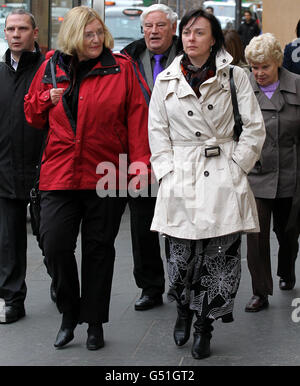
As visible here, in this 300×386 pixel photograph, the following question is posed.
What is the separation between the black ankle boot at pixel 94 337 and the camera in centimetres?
549

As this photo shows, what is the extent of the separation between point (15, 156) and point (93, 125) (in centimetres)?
102

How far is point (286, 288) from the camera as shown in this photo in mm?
6922

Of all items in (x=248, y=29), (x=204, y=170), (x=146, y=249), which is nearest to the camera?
(x=204, y=170)

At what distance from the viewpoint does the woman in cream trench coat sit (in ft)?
17.3

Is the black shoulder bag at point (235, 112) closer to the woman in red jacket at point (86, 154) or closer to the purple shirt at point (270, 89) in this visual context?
the woman in red jacket at point (86, 154)

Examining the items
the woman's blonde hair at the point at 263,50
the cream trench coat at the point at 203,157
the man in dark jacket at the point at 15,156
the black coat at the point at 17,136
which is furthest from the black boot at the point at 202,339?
the woman's blonde hair at the point at 263,50

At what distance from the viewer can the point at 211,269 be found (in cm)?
539

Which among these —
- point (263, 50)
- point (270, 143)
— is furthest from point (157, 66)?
point (270, 143)

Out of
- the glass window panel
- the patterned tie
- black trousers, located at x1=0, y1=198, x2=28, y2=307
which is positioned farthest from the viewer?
the glass window panel

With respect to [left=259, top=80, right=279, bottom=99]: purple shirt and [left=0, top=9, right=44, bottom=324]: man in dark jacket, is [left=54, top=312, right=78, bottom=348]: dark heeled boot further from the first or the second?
[left=259, top=80, right=279, bottom=99]: purple shirt

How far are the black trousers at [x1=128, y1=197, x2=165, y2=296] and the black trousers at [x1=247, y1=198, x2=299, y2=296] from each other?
66cm

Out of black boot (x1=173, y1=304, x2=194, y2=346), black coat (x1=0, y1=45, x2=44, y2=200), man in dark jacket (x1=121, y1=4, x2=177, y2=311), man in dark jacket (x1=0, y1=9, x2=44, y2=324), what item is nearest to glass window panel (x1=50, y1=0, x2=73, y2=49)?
man in dark jacket (x1=121, y1=4, x2=177, y2=311)

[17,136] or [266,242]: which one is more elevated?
[17,136]

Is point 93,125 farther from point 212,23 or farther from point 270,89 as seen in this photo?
point 270,89
